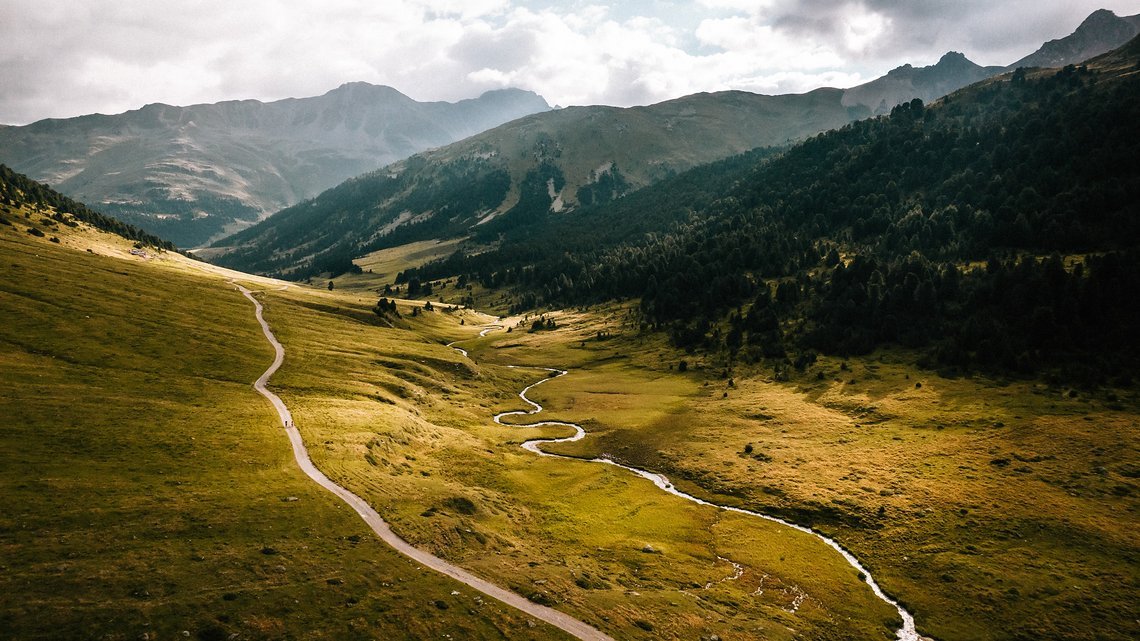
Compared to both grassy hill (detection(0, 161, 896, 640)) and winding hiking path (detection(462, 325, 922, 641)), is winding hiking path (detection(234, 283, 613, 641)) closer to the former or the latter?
grassy hill (detection(0, 161, 896, 640))

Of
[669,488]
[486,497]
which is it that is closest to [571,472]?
[669,488]

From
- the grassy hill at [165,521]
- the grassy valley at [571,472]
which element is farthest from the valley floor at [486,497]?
the grassy valley at [571,472]

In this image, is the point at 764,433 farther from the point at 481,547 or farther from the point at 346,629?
the point at 346,629

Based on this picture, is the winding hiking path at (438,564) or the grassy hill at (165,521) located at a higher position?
the grassy hill at (165,521)

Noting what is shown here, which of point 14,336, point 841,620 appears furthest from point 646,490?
point 14,336

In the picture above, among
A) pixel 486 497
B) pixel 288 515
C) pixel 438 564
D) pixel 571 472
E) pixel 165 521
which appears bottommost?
pixel 571 472

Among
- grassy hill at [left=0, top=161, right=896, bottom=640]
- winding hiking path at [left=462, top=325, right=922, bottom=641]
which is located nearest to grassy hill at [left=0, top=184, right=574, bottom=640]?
grassy hill at [left=0, top=161, right=896, bottom=640]

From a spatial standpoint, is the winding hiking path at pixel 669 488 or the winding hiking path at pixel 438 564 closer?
the winding hiking path at pixel 438 564

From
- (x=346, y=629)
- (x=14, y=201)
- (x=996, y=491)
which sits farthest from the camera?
(x=14, y=201)

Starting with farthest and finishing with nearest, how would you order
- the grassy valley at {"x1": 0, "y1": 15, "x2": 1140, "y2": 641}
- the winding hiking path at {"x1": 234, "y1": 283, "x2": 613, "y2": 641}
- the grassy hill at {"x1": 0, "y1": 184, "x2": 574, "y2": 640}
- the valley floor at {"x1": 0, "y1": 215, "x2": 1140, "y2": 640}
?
the winding hiking path at {"x1": 234, "y1": 283, "x2": 613, "y2": 641}
the grassy valley at {"x1": 0, "y1": 15, "x2": 1140, "y2": 641}
the valley floor at {"x1": 0, "y1": 215, "x2": 1140, "y2": 640}
the grassy hill at {"x1": 0, "y1": 184, "x2": 574, "y2": 640}

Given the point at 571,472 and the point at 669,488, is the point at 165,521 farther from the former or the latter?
the point at 669,488

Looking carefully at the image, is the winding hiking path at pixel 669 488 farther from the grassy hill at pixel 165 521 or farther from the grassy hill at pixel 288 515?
the grassy hill at pixel 165 521
